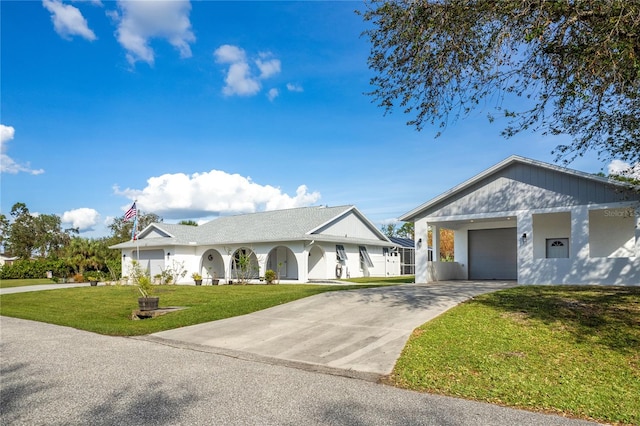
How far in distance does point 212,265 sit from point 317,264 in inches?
367

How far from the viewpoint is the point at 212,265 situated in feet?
112

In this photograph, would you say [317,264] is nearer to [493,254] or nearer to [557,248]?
[493,254]

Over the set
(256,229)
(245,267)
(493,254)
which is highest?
(256,229)

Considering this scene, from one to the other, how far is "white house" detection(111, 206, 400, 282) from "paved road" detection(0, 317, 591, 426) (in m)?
18.8

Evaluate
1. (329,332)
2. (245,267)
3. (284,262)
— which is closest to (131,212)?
(245,267)

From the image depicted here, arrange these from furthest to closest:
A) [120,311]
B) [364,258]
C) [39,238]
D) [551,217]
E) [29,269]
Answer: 1. [39,238]
2. [29,269]
3. [364,258]
4. [551,217]
5. [120,311]

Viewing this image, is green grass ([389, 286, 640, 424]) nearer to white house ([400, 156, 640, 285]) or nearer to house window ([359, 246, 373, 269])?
white house ([400, 156, 640, 285])

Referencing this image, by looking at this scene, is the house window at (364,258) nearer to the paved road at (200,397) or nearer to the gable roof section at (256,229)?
the gable roof section at (256,229)

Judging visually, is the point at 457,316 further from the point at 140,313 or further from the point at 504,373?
the point at 140,313

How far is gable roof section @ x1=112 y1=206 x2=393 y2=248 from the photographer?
2783 centimetres

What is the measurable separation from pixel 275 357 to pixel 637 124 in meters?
9.42

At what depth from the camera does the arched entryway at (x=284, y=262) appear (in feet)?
102

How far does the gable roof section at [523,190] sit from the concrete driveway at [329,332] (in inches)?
262

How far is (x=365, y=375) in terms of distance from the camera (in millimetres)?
6539
